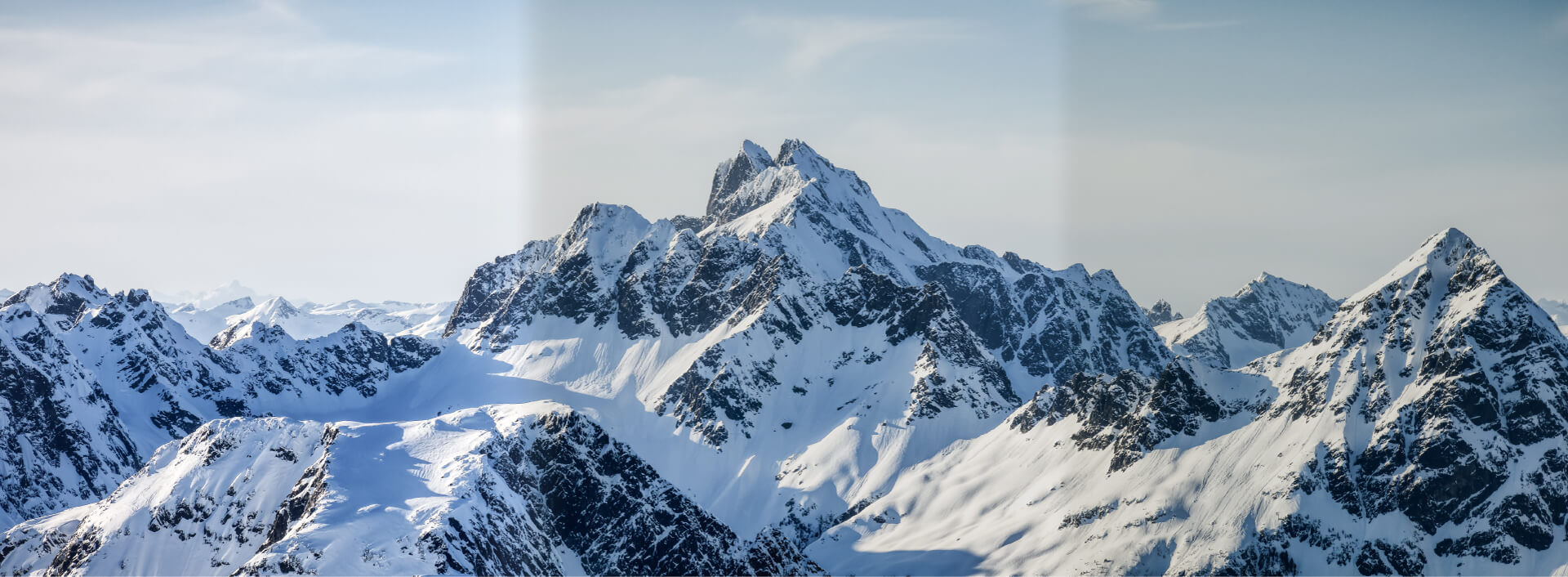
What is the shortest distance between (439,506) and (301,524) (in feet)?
57.7

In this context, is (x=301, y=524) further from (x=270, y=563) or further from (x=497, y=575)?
(x=497, y=575)

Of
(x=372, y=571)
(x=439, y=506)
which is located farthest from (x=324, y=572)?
(x=439, y=506)

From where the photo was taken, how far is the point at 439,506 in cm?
19838

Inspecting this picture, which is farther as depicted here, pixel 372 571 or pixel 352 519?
pixel 352 519

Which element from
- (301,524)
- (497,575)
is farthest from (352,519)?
(497,575)

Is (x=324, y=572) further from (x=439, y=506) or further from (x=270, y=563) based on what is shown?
(x=439, y=506)

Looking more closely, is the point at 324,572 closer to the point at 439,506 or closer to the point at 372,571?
the point at 372,571

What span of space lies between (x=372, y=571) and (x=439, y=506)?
63.5 feet

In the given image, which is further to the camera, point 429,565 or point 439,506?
point 439,506

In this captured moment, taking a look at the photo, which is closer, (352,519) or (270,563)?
(270,563)

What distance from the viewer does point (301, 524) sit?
19375 cm

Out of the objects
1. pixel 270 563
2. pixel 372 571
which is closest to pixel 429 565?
pixel 372 571

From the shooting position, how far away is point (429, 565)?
599ft

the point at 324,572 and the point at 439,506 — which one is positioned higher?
the point at 439,506
